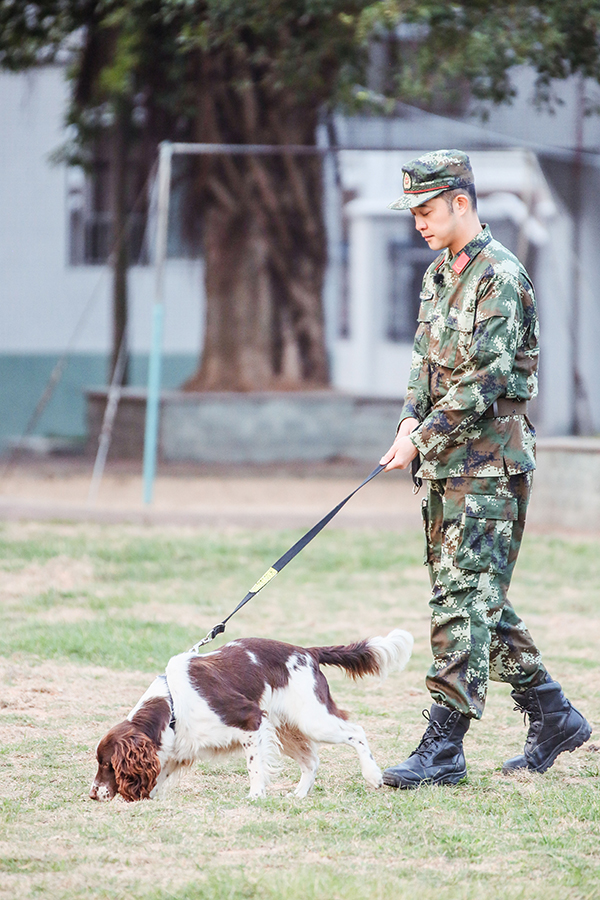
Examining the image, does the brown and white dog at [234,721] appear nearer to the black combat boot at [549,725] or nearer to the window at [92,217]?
the black combat boot at [549,725]

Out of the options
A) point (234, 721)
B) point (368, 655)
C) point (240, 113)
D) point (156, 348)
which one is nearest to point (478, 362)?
point (368, 655)

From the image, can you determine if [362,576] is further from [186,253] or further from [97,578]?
Answer: [186,253]

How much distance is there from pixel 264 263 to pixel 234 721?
10187mm

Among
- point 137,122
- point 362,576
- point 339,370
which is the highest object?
point 137,122

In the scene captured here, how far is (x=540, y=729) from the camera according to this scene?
12.3 feet

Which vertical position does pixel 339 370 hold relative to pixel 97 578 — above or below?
above

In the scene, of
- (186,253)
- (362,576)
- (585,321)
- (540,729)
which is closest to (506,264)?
(540,729)

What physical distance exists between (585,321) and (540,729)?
8.16 meters

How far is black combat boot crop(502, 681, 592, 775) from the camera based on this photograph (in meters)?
3.73

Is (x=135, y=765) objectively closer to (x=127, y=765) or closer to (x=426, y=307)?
(x=127, y=765)

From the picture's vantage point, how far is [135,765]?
3242 mm

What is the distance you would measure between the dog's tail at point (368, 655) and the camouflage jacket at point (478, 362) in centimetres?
60

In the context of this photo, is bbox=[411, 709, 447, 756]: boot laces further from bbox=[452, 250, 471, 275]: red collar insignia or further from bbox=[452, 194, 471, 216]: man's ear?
bbox=[452, 194, 471, 216]: man's ear

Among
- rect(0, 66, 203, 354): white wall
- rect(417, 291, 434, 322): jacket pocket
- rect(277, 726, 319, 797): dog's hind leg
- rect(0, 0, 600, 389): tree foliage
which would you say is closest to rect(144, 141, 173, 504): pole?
rect(0, 0, 600, 389): tree foliage
